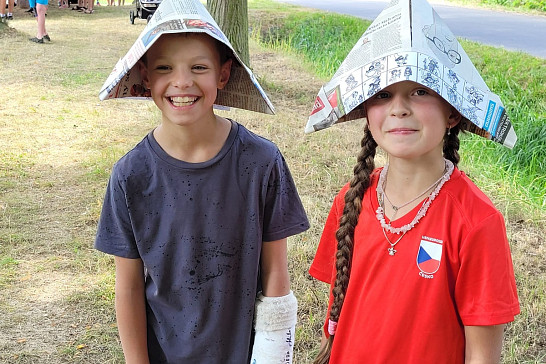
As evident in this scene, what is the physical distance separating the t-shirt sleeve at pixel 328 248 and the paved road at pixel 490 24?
846cm

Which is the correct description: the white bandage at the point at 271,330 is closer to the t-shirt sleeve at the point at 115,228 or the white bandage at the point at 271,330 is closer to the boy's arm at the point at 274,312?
the boy's arm at the point at 274,312

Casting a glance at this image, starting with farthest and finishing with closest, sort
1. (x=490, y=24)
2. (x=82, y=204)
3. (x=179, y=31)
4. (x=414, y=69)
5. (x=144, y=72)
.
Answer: (x=490, y=24) < (x=82, y=204) < (x=144, y=72) < (x=179, y=31) < (x=414, y=69)

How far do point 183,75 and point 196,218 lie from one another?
385 millimetres

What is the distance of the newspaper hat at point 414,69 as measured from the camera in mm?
1567

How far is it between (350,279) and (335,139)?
12.9ft

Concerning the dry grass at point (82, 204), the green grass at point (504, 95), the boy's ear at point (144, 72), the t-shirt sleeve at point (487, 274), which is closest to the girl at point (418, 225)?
the t-shirt sleeve at point (487, 274)

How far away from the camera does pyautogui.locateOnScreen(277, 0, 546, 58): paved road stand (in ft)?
35.6

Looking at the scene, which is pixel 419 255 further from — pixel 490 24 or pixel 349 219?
pixel 490 24

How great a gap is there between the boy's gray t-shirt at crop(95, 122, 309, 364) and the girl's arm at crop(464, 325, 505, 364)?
569 millimetres

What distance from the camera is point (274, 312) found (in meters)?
1.93

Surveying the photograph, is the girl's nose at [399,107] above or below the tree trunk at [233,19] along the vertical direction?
above

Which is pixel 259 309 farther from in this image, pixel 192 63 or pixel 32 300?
pixel 32 300

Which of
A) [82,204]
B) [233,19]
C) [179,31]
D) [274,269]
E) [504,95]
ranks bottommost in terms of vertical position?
[82,204]

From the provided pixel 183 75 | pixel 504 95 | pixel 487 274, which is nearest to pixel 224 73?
pixel 183 75
